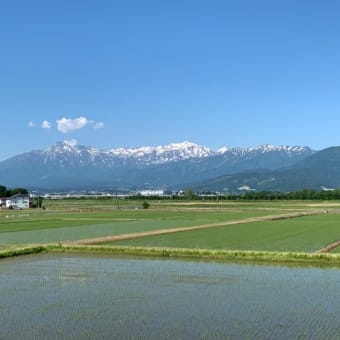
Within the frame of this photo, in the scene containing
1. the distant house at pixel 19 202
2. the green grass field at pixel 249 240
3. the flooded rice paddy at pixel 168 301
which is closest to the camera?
the flooded rice paddy at pixel 168 301

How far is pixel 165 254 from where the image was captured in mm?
22359

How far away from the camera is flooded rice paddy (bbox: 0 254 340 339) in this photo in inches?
398

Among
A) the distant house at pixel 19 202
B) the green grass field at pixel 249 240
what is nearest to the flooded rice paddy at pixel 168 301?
the green grass field at pixel 249 240

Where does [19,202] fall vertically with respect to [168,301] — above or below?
above

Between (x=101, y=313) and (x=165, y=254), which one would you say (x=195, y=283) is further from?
(x=165, y=254)

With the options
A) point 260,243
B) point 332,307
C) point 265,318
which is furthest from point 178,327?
point 260,243

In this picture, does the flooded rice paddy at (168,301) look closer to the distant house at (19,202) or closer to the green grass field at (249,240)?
the green grass field at (249,240)

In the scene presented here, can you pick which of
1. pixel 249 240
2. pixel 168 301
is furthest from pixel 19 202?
pixel 168 301

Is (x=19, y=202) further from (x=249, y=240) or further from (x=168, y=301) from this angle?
(x=168, y=301)

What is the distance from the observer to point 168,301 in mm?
12766

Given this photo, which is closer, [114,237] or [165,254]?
[165,254]

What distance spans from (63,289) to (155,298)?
2698mm

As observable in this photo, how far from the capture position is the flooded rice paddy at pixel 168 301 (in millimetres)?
10117

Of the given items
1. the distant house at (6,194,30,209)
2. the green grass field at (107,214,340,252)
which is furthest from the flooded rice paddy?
the distant house at (6,194,30,209)
